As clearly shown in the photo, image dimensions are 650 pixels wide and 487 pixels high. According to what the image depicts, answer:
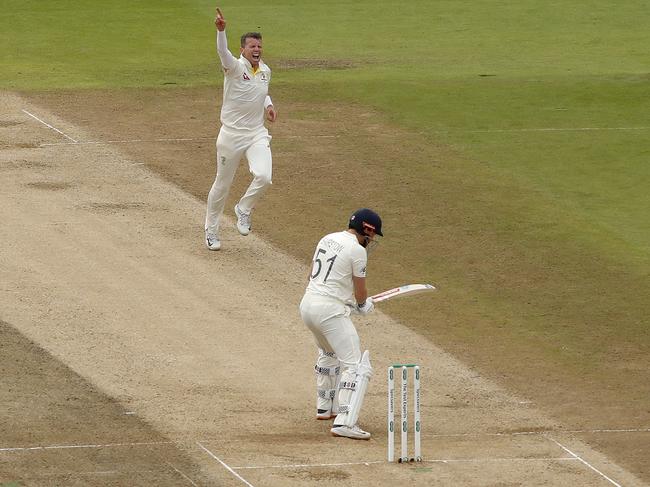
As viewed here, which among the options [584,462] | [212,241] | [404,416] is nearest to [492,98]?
[212,241]

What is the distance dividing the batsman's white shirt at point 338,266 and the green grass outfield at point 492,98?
3012 mm

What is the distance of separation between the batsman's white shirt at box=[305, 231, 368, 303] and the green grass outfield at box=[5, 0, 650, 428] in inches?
119

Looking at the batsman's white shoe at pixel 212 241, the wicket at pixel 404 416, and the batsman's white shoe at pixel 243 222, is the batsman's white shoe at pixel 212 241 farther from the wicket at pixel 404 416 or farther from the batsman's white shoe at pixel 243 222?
the wicket at pixel 404 416

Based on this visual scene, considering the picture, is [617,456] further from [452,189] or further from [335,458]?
[452,189]

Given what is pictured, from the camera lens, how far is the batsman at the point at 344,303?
533 inches

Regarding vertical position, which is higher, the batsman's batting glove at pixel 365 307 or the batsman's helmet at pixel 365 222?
the batsman's helmet at pixel 365 222

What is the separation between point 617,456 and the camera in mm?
13289

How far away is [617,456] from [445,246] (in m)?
6.96

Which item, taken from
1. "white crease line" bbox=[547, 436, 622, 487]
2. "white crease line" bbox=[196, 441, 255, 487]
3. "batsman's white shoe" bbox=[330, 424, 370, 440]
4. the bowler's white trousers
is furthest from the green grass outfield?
"white crease line" bbox=[196, 441, 255, 487]

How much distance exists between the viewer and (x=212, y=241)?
19531mm

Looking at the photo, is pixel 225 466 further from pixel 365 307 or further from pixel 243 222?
pixel 243 222

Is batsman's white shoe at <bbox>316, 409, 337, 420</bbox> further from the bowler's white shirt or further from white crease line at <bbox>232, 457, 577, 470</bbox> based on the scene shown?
the bowler's white shirt

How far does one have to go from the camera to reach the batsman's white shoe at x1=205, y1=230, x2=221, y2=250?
63.9ft

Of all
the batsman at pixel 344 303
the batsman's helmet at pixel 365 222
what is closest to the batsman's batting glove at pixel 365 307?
the batsman at pixel 344 303
